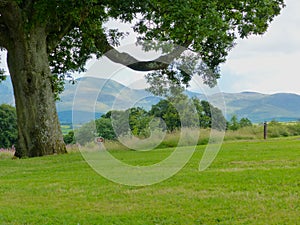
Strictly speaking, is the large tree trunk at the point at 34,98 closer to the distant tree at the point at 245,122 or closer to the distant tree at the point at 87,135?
the distant tree at the point at 87,135

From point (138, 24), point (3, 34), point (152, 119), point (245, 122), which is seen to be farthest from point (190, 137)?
point (245, 122)

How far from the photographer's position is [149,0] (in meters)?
14.2

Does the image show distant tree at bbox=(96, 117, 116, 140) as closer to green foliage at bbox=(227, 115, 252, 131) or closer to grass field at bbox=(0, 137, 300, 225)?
grass field at bbox=(0, 137, 300, 225)

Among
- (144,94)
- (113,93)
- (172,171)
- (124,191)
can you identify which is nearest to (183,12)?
(144,94)

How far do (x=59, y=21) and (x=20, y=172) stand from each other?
266 inches

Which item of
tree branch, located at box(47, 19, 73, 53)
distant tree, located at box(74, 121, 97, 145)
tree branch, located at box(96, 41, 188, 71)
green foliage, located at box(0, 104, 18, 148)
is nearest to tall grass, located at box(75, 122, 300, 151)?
distant tree, located at box(74, 121, 97, 145)

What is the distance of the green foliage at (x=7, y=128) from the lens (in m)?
46.7

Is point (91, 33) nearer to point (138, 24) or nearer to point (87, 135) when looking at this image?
point (138, 24)

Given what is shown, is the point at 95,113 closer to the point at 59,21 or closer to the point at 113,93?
the point at 113,93

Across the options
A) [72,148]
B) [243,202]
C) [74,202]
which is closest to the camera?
[243,202]

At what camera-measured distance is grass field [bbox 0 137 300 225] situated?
582 centimetres

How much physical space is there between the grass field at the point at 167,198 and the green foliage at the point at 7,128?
3779 centimetres

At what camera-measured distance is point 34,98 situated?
1574cm

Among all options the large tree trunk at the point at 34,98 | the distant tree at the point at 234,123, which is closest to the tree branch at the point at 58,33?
the large tree trunk at the point at 34,98
